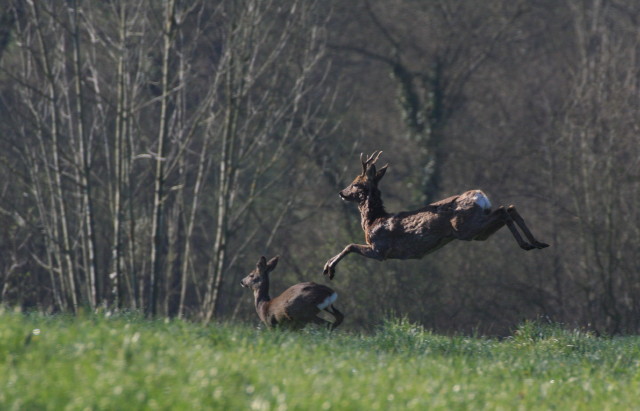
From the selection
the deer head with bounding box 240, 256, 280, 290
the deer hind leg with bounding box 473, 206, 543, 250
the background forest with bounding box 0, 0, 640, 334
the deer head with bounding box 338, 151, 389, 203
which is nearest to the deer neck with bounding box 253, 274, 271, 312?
the deer head with bounding box 240, 256, 280, 290

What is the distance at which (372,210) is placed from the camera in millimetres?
9977

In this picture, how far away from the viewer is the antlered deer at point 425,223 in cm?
923

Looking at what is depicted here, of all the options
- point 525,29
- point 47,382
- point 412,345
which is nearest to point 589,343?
point 412,345

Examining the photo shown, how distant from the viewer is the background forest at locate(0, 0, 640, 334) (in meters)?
20.2

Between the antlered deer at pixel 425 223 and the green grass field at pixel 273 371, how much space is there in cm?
88

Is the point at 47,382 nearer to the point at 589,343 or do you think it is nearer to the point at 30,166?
the point at 589,343

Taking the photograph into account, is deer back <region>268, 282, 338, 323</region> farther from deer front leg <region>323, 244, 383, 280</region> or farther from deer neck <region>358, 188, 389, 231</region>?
deer neck <region>358, 188, 389, 231</region>

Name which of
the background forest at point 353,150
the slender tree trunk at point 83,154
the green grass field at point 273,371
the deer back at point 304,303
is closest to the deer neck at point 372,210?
the deer back at point 304,303

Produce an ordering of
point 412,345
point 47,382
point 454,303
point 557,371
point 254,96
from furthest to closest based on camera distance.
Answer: point 254,96 → point 454,303 → point 412,345 → point 557,371 → point 47,382

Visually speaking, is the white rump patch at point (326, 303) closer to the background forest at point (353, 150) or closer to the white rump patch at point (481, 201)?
the white rump patch at point (481, 201)

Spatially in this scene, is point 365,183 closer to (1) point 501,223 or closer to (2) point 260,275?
(1) point 501,223

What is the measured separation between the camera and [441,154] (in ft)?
82.3

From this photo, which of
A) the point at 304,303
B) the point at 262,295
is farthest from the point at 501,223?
the point at 262,295

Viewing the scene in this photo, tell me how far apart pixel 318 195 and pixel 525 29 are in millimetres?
6925
